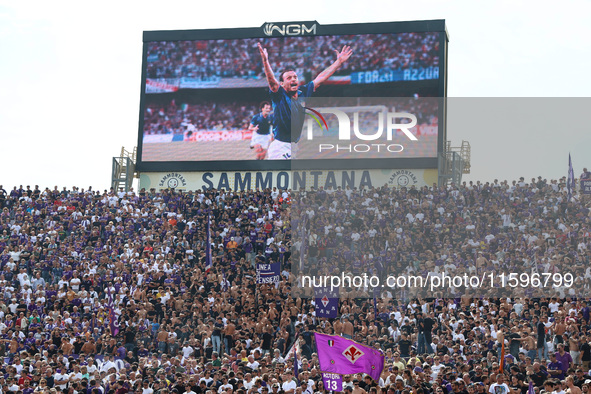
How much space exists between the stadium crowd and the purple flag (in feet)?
1.30

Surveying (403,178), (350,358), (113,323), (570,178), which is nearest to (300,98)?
(403,178)

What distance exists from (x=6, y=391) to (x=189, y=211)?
50.7 ft

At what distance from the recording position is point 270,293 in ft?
96.7

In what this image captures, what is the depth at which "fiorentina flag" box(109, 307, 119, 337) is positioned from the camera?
2848 centimetres

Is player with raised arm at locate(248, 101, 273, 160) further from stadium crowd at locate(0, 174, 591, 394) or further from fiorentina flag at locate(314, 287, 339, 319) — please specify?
fiorentina flag at locate(314, 287, 339, 319)

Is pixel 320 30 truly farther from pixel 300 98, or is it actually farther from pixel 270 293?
pixel 270 293

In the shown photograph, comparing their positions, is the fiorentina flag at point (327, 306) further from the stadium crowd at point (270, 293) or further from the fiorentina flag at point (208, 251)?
the fiorentina flag at point (208, 251)

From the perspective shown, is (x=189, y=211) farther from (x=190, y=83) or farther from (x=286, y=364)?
(x=286, y=364)

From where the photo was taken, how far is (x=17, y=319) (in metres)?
29.4

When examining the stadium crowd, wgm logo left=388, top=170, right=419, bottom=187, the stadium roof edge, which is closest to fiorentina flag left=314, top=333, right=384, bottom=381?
the stadium crowd

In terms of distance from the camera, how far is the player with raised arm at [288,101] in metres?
39.9

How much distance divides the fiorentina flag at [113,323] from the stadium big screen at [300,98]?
12.7 meters

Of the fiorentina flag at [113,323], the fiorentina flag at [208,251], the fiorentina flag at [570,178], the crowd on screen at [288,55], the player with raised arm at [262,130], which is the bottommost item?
the fiorentina flag at [113,323]

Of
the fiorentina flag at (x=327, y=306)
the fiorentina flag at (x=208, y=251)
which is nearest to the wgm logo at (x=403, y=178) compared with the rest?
the fiorentina flag at (x=208, y=251)
